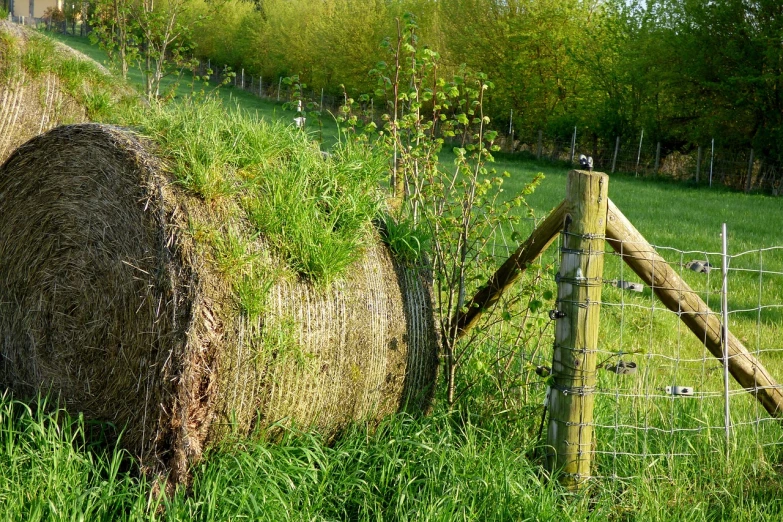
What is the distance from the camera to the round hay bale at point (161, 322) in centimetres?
392

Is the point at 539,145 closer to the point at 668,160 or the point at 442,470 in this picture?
the point at 668,160

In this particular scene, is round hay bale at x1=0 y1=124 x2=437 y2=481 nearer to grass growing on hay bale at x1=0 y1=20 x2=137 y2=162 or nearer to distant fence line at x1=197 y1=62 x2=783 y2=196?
grass growing on hay bale at x1=0 y1=20 x2=137 y2=162

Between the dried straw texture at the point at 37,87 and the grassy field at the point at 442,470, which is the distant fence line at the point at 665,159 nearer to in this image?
the dried straw texture at the point at 37,87

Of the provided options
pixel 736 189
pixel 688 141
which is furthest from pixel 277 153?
pixel 688 141

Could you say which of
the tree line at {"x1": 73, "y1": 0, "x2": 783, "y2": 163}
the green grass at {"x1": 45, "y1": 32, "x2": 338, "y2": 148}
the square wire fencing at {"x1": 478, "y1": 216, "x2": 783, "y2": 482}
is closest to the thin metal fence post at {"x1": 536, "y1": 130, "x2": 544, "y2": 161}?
the tree line at {"x1": 73, "y1": 0, "x2": 783, "y2": 163}

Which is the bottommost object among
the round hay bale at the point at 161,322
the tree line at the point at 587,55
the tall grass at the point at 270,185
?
the round hay bale at the point at 161,322

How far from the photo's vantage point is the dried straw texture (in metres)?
7.22

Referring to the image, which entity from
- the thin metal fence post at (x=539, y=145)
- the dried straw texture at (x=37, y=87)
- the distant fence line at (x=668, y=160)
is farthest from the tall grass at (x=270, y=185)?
the thin metal fence post at (x=539, y=145)

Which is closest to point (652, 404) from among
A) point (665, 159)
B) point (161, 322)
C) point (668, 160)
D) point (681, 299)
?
point (681, 299)

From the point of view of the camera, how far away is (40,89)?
24.4 ft

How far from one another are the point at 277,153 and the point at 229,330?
4.07ft

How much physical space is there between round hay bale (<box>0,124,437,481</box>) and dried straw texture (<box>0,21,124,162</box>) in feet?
7.86

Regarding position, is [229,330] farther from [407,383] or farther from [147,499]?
[407,383]

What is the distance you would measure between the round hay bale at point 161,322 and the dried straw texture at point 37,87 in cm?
240
